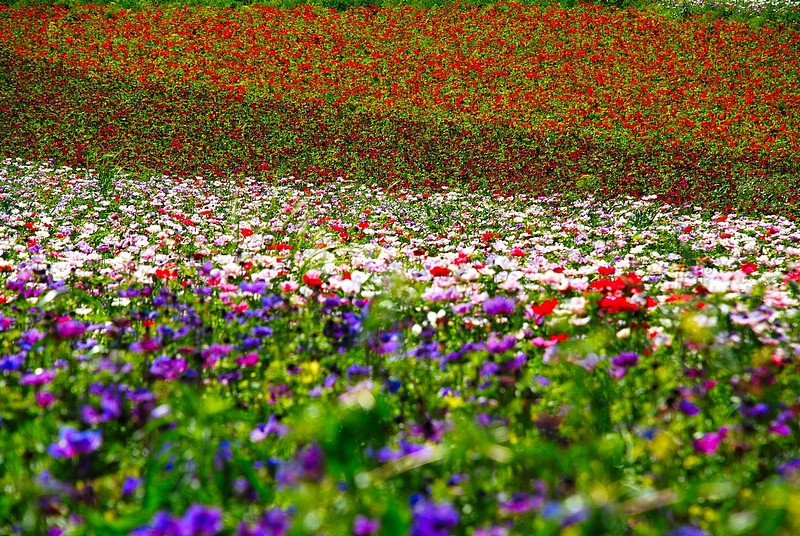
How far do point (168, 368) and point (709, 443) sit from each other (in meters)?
2.09

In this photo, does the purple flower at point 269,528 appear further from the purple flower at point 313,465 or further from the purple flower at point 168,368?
the purple flower at point 168,368

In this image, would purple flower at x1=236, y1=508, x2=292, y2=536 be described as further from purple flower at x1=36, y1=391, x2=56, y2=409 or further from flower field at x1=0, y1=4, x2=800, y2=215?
flower field at x1=0, y1=4, x2=800, y2=215

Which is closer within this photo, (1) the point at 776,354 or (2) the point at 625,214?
(1) the point at 776,354

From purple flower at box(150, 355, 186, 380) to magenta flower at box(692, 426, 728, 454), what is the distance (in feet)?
6.52

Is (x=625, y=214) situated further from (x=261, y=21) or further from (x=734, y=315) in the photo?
(x=261, y=21)

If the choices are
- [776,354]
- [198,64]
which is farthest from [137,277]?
[198,64]

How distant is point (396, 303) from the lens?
3.38 m

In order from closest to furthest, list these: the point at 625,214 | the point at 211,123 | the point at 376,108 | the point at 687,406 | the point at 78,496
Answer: the point at 78,496, the point at 687,406, the point at 625,214, the point at 211,123, the point at 376,108

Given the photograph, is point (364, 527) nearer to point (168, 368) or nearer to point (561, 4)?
point (168, 368)

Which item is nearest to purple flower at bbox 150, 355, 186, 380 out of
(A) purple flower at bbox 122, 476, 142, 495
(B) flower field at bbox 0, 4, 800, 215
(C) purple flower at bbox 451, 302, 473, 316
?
(A) purple flower at bbox 122, 476, 142, 495

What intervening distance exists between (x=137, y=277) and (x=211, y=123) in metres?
13.1

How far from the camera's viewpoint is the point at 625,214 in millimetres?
9414

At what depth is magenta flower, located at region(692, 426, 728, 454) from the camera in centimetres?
199

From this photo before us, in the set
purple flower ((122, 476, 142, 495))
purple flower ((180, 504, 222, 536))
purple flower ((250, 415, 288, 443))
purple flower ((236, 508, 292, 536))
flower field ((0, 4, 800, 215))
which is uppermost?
purple flower ((180, 504, 222, 536))
